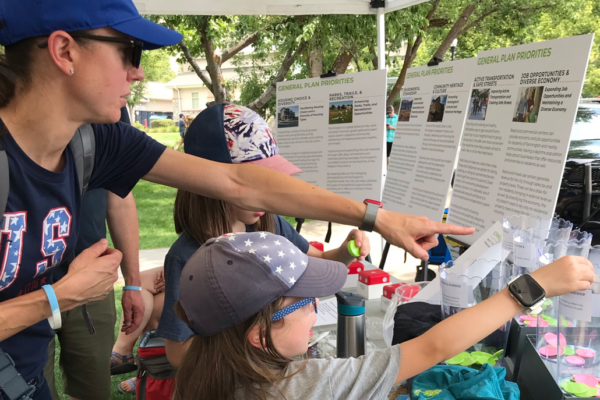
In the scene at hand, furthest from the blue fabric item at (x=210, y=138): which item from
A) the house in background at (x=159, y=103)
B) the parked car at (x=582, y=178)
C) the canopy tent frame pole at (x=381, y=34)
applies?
the house in background at (x=159, y=103)

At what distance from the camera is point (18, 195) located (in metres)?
1.19

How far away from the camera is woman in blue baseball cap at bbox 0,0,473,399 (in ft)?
3.75

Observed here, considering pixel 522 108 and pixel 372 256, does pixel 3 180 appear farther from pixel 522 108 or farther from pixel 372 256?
pixel 372 256

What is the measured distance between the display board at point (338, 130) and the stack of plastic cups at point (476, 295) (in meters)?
1.83

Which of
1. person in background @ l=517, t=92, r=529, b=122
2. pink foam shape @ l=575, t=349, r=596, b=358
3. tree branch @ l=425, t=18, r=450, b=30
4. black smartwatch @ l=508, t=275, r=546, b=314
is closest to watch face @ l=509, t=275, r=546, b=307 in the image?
black smartwatch @ l=508, t=275, r=546, b=314

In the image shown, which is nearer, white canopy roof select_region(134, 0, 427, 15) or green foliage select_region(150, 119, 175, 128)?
white canopy roof select_region(134, 0, 427, 15)

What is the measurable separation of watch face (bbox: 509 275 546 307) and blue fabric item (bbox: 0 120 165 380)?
1084 mm

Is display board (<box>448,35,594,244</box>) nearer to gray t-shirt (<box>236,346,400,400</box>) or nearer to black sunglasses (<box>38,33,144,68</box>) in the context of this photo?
gray t-shirt (<box>236,346,400,400</box>)

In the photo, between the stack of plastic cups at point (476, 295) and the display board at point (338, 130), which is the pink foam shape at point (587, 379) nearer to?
the stack of plastic cups at point (476, 295)

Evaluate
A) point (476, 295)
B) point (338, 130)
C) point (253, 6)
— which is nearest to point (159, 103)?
point (253, 6)

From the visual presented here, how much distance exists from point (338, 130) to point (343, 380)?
9.10 ft

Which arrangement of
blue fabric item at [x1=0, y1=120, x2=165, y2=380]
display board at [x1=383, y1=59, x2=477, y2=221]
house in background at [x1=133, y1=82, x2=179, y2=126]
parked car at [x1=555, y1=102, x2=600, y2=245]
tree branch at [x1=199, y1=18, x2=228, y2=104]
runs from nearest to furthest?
blue fabric item at [x1=0, y1=120, x2=165, y2=380]
display board at [x1=383, y1=59, x2=477, y2=221]
parked car at [x1=555, y1=102, x2=600, y2=245]
tree branch at [x1=199, y1=18, x2=228, y2=104]
house in background at [x1=133, y1=82, x2=179, y2=126]

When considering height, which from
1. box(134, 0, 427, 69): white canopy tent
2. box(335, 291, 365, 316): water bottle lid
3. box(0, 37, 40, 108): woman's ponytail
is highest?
box(134, 0, 427, 69): white canopy tent

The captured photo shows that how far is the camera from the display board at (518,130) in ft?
6.41
